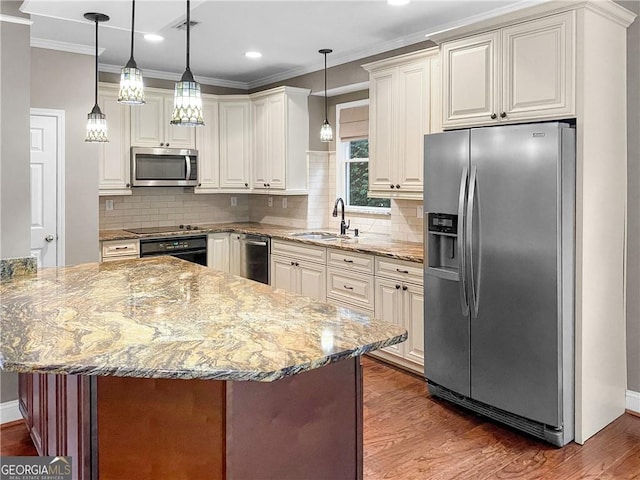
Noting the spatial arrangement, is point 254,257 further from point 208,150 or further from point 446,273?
point 446,273

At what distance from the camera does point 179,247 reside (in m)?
5.50

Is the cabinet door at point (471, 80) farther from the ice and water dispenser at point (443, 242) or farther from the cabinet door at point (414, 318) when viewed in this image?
the cabinet door at point (414, 318)

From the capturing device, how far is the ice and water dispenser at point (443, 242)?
10.9ft

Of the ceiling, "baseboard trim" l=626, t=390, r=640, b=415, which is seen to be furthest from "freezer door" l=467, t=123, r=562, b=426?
the ceiling

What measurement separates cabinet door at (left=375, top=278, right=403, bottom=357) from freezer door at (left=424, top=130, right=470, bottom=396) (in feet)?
1.52

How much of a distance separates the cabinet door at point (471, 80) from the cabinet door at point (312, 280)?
178 centimetres

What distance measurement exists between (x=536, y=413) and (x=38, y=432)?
2.53m

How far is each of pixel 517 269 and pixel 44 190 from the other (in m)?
3.87

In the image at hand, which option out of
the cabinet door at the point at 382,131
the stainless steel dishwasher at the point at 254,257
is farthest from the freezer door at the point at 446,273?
the stainless steel dishwasher at the point at 254,257

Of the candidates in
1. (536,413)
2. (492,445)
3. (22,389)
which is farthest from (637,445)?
(22,389)

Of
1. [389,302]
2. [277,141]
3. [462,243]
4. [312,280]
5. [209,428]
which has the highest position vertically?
[277,141]

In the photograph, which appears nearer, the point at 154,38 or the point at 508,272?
the point at 508,272

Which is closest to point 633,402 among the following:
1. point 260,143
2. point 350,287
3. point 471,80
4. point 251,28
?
point 350,287

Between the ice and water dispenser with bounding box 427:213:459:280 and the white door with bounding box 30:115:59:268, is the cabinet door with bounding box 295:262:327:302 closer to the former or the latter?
the ice and water dispenser with bounding box 427:213:459:280
